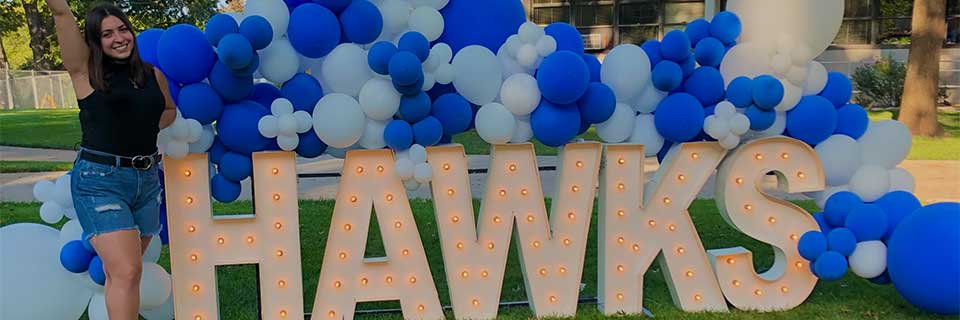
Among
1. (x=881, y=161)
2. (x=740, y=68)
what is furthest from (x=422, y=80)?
(x=881, y=161)

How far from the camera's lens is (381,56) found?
2.89 m

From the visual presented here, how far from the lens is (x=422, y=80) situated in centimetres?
295

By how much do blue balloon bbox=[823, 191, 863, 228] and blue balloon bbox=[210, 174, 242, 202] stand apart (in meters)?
2.72

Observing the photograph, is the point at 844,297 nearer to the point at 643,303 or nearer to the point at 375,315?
the point at 643,303

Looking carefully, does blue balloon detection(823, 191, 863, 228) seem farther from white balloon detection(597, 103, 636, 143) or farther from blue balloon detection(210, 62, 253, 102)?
blue balloon detection(210, 62, 253, 102)

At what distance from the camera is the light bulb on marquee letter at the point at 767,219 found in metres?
3.48

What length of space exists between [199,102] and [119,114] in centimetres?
38

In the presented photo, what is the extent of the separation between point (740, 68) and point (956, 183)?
204 inches

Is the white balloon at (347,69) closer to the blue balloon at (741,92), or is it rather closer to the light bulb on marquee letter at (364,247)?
→ the light bulb on marquee letter at (364,247)

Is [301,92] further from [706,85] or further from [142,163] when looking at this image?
[706,85]

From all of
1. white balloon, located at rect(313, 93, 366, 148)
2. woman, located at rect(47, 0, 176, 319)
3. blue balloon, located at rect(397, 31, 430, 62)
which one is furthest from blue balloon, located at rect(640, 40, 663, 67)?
woman, located at rect(47, 0, 176, 319)

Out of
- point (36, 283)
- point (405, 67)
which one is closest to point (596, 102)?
point (405, 67)

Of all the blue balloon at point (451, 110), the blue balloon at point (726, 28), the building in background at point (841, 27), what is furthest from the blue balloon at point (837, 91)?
the building in background at point (841, 27)

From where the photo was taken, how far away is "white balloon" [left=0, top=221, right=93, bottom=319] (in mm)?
3053
